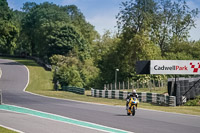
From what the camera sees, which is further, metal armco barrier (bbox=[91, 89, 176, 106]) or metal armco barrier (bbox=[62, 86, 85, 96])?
metal armco barrier (bbox=[62, 86, 85, 96])

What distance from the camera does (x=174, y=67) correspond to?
3497cm

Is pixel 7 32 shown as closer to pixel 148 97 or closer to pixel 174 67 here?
pixel 148 97

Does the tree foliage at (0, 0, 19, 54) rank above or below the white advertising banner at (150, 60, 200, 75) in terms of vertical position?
above

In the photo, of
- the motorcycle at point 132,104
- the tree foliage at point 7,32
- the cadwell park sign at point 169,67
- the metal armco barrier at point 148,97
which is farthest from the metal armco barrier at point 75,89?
the motorcycle at point 132,104

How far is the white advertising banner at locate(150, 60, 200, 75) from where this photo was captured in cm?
3488

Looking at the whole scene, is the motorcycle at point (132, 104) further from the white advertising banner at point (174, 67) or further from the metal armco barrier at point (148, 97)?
the white advertising banner at point (174, 67)

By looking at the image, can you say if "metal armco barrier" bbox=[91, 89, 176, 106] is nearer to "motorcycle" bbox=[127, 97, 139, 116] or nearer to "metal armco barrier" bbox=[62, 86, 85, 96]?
"metal armco barrier" bbox=[62, 86, 85, 96]

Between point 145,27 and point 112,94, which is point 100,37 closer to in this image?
point 145,27

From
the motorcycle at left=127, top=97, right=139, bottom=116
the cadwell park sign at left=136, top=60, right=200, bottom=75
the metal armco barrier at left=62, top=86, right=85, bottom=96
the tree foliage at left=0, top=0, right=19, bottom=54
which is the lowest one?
the motorcycle at left=127, top=97, right=139, bottom=116

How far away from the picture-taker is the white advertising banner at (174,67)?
114ft

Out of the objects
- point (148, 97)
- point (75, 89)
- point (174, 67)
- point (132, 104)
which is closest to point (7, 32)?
point (75, 89)

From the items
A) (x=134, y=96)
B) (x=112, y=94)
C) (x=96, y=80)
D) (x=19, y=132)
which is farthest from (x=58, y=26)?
(x=19, y=132)

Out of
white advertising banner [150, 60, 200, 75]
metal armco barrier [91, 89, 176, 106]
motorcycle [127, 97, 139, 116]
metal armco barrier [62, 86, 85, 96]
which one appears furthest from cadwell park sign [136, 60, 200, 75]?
metal armco barrier [62, 86, 85, 96]

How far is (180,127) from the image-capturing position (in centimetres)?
1658
